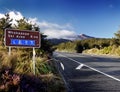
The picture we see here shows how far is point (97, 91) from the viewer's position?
1190cm

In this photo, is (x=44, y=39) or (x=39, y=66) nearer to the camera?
(x=39, y=66)

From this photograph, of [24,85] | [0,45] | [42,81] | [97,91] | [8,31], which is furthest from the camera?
[0,45]

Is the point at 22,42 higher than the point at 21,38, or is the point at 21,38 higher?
the point at 21,38

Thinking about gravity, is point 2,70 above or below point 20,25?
below

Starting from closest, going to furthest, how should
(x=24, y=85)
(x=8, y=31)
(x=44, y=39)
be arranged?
(x=24, y=85), (x=8, y=31), (x=44, y=39)

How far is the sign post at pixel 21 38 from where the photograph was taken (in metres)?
13.3

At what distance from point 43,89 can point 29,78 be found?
56cm

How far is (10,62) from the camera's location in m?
12.5

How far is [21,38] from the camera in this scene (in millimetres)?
13531

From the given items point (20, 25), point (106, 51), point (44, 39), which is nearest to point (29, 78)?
point (20, 25)

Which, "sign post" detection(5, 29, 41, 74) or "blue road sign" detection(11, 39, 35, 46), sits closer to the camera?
"sign post" detection(5, 29, 41, 74)

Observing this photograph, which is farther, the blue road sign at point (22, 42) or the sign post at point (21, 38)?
the blue road sign at point (22, 42)

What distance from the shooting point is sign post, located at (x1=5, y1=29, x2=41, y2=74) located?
43.8ft

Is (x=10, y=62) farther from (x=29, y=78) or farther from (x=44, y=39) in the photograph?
(x=44, y=39)
